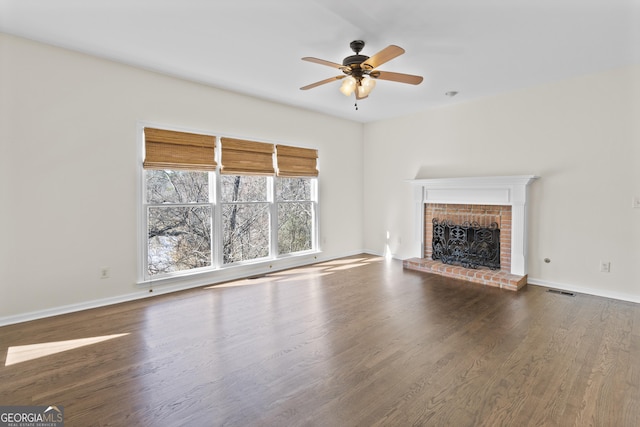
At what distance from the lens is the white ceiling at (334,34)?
241 centimetres

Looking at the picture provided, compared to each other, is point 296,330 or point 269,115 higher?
point 269,115

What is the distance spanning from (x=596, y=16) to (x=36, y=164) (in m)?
5.12

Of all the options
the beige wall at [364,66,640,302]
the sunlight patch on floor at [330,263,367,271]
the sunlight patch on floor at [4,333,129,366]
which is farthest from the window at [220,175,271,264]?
the beige wall at [364,66,640,302]

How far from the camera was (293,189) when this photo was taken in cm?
527

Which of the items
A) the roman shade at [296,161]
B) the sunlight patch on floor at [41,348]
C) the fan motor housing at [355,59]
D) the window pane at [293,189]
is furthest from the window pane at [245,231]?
the fan motor housing at [355,59]

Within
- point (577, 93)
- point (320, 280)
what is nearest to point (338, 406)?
point (320, 280)

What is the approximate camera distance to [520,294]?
3734 millimetres

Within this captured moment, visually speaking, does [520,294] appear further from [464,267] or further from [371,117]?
[371,117]

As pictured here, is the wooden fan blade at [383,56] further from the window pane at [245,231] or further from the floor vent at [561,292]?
the floor vent at [561,292]

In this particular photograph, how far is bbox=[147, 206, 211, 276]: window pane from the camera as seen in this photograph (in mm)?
3811

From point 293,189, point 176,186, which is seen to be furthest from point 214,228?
point 293,189

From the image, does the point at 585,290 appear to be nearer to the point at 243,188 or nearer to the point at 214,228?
the point at 243,188

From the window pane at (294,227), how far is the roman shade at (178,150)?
141 centimetres

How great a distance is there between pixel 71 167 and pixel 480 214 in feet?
16.9
